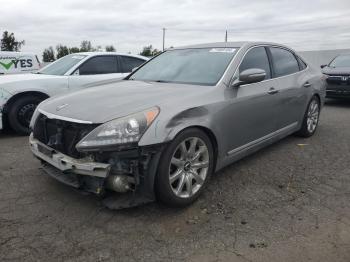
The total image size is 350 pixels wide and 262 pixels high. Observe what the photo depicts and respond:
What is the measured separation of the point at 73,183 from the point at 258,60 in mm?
2809

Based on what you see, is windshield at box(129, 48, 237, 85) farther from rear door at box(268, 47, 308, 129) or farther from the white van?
the white van

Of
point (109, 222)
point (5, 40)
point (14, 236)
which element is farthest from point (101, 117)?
point (5, 40)

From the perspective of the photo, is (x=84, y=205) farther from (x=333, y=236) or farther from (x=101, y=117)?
(x=333, y=236)

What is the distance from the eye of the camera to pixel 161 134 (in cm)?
312

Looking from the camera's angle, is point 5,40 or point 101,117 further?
point 5,40

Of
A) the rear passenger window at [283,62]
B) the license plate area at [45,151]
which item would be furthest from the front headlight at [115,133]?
the rear passenger window at [283,62]

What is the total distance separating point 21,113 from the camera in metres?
6.57

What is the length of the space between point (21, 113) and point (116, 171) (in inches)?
165

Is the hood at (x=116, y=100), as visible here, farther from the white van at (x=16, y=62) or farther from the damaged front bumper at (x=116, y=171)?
the white van at (x=16, y=62)

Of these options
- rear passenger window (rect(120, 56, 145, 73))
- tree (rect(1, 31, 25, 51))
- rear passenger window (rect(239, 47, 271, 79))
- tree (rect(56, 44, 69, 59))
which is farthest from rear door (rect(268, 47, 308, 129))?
tree (rect(56, 44, 69, 59))

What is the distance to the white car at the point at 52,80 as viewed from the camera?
6484 millimetres

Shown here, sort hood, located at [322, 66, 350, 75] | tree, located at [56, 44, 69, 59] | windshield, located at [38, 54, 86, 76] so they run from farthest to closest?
tree, located at [56, 44, 69, 59]
hood, located at [322, 66, 350, 75]
windshield, located at [38, 54, 86, 76]

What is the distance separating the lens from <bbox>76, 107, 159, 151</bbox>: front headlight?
303 cm

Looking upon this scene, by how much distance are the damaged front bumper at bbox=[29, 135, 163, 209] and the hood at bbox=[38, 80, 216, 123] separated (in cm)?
36
